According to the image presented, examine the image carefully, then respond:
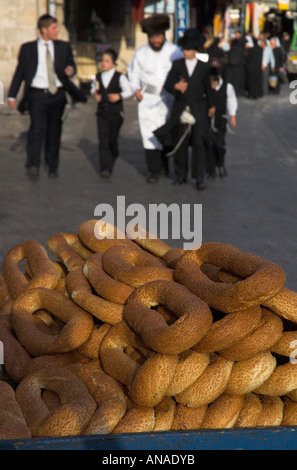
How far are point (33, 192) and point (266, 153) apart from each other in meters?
5.03

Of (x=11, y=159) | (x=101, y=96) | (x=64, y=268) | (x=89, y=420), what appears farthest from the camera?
(x=11, y=159)

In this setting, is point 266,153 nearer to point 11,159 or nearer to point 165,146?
point 165,146

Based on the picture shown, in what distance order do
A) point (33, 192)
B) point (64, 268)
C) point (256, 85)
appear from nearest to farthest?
point (64, 268), point (33, 192), point (256, 85)

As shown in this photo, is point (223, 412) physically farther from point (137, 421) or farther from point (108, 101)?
point (108, 101)

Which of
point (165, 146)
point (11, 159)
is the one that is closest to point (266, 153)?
point (165, 146)

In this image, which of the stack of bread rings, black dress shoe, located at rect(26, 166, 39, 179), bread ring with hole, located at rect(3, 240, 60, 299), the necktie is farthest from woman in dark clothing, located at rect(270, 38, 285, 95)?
the stack of bread rings

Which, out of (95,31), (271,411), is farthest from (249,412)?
(95,31)

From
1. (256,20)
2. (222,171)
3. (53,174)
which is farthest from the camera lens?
(256,20)

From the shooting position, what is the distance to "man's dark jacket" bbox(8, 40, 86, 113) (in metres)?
9.60

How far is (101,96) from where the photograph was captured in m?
10.0

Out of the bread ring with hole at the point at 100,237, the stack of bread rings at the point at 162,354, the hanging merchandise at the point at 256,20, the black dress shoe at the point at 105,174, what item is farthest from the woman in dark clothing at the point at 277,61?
the stack of bread rings at the point at 162,354

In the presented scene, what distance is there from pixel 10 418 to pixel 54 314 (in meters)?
0.88

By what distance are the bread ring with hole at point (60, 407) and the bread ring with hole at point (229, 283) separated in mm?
631

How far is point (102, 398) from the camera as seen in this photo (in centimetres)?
266
